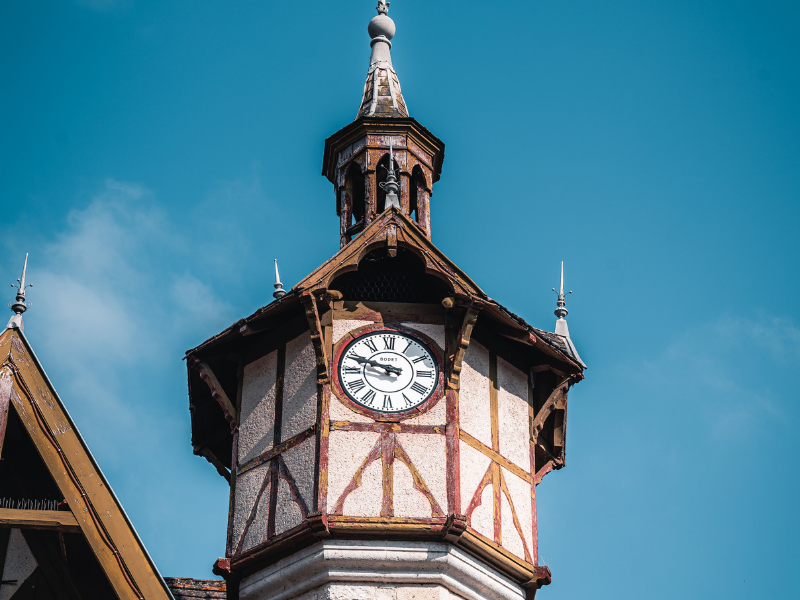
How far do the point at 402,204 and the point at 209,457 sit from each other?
4154 millimetres

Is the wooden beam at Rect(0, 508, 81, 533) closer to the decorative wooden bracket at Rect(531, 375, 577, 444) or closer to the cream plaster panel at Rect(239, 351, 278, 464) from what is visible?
the cream plaster panel at Rect(239, 351, 278, 464)

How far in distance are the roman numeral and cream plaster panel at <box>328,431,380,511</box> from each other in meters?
0.62

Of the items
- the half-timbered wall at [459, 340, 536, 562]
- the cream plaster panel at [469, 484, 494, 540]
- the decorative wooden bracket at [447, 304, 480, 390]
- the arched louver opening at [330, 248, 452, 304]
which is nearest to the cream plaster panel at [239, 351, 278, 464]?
the arched louver opening at [330, 248, 452, 304]

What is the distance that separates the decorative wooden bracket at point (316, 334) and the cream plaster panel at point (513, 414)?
2.15 m

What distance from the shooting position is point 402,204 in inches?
853

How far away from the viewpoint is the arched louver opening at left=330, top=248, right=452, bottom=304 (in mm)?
19562

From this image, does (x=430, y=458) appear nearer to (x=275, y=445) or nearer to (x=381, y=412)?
(x=381, y=412)

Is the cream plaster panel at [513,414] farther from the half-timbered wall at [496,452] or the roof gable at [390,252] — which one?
the roof gable at [390,252]

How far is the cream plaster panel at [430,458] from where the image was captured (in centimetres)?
1797

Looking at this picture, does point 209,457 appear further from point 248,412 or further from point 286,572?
point 286,572

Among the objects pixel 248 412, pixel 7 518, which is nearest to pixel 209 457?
pixel 248 412

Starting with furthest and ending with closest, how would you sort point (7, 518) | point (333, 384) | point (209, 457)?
point (209, 457), point (333, 384), point (7, 518)

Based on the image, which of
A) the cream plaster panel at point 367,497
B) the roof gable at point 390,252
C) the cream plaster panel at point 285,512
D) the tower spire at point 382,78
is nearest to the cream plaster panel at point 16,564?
the cream plaster panel at point 285,512

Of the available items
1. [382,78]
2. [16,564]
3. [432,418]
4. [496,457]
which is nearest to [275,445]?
[432,418]
